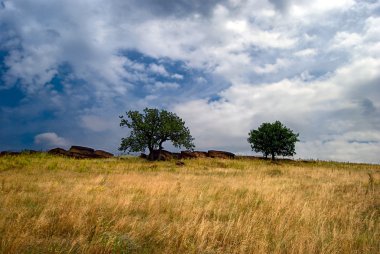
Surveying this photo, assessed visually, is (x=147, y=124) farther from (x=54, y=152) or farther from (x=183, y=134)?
(x=54, y=152)

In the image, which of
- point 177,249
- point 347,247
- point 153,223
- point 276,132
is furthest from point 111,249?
point 276,132

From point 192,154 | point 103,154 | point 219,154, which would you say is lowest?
point 103,154

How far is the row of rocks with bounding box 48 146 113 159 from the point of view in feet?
154

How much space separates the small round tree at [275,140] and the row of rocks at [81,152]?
2728 centimetres

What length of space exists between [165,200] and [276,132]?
48.0m

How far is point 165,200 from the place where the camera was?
10820 millimetres

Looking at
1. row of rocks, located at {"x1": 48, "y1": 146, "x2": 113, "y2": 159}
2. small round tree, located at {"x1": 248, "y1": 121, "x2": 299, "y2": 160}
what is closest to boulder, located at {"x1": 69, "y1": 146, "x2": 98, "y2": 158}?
row of rocks, located at {"x1": 48, "y1": 146, "x2": 113, "y2": 159}

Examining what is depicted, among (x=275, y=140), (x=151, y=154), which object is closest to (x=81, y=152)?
(x=151, y=154)

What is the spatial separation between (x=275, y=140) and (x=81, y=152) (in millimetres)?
34085

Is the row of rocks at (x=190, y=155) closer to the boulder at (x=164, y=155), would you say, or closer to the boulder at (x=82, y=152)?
the boulder at (x=164, y=155)

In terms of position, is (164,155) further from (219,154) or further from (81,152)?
(81,152)

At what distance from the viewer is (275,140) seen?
55.1 metres

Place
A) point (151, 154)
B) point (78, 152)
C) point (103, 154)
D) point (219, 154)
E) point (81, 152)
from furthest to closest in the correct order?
1. point (219, 154)
2. point (103, 154)
3. point (81, 152)
4. point (78, 152)
5. point (151, 154)

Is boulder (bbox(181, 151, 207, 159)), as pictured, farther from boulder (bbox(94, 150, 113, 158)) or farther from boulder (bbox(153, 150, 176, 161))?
boulder (bbox(94, 150, 113, 158))
